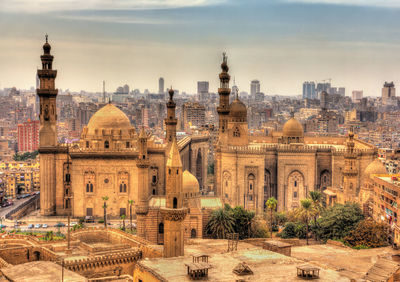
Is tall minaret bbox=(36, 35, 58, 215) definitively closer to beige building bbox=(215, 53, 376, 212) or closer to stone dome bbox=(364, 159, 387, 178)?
beige building bbox=(215, 53, 376, 212)

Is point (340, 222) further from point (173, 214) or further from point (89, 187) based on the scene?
point (89, 187)

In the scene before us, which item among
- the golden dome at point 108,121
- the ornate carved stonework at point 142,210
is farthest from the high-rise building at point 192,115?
the ornate carved stonework at point 142,210

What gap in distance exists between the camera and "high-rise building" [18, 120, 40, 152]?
121688 millimetres

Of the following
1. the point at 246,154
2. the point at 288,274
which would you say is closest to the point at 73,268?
the point at 288,274

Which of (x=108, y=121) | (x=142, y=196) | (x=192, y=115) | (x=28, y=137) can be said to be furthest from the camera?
(x=192, y=115)

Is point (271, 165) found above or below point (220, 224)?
above

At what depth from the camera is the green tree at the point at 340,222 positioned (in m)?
38.2

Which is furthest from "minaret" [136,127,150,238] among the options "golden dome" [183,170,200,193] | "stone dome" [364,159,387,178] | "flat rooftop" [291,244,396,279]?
"stone dome" [364,159,387,178]

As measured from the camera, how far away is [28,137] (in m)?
122

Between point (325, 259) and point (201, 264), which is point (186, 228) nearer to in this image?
point (325, 259)

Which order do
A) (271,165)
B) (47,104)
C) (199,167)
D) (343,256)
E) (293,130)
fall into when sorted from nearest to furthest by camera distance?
1. (343,256)
2. (293,130)
3. (271,165)
4. (47,104)
5. (199,167)

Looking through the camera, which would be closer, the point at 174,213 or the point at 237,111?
the point at 174,213

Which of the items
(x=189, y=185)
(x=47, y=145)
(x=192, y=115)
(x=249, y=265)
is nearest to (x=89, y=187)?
(x=47, y=145)

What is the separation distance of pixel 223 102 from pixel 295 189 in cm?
934
